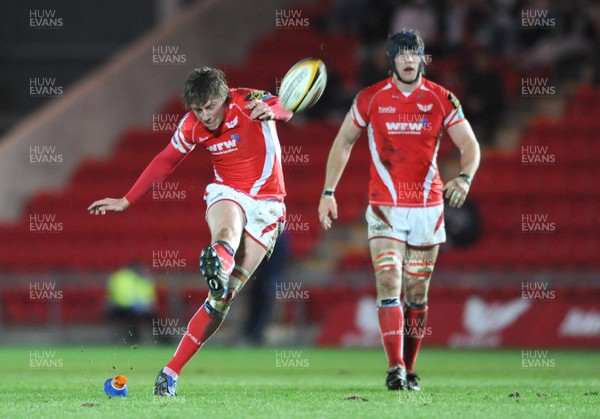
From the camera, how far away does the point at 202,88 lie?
303 inches

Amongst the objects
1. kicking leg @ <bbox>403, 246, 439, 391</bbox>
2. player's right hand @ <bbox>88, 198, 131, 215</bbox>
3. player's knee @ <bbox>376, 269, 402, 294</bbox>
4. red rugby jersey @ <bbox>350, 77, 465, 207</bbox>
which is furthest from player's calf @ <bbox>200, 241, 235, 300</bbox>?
kicking leg @ <bbox>403, 246, 439, 391</bbox>

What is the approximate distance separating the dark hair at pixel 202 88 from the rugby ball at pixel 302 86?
0.52 m

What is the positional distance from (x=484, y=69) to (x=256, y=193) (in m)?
10.3

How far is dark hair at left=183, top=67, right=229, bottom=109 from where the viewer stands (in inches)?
302

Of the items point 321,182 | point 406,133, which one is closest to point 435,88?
point 406,133

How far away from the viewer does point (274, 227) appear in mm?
8133

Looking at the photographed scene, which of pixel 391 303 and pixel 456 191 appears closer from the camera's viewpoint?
pixel 456 191

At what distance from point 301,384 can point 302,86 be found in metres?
2.54

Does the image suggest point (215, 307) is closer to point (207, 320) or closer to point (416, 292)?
point (207, 320)

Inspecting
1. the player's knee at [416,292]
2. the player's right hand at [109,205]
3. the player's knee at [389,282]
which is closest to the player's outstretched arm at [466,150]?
the player's knee at [389,282]

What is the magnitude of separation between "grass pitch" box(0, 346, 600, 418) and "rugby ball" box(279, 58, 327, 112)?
2017 millimetres

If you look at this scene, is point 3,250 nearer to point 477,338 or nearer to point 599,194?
point 477,338

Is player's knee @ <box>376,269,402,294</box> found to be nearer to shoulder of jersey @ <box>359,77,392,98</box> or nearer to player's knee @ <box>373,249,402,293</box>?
player's knee @ <box>373,249,402,293</box>

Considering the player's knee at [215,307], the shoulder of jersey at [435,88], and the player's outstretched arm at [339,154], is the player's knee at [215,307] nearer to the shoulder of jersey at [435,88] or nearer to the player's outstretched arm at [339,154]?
the player's outstretched arm at [339,154]
